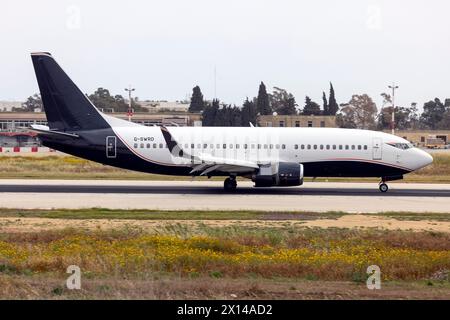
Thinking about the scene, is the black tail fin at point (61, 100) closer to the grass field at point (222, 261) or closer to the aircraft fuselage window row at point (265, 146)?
the aircraft fuselage window row at point (265, 146)

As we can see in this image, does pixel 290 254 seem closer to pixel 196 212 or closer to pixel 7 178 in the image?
pixel 196 212

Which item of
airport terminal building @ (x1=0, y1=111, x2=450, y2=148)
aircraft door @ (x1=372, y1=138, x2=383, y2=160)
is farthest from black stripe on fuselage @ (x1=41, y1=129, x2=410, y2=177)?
airport terminal building @ (x1=0, y1=111, x2=450, y2=148)

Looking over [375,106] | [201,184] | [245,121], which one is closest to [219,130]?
[201,184]

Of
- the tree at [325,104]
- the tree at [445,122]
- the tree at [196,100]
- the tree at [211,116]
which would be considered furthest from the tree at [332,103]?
the tree at [445,122]

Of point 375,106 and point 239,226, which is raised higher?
point 375,106

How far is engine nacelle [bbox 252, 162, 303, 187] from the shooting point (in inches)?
1592

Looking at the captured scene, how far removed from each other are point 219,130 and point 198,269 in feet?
84.8

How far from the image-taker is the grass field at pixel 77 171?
176ft

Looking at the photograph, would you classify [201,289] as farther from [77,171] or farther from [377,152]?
[77,171]

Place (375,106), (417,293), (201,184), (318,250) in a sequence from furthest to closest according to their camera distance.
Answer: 1. (375,106)
2. (201,184)
3. (318,250)
4. (417,293)

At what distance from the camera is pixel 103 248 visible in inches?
823

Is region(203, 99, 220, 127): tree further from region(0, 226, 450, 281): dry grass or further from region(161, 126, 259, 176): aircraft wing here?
region(0, 226, 450, 281): dry grass

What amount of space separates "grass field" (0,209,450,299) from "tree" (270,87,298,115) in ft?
347
